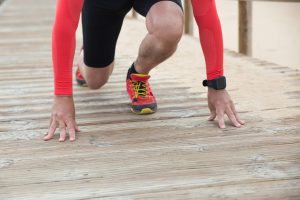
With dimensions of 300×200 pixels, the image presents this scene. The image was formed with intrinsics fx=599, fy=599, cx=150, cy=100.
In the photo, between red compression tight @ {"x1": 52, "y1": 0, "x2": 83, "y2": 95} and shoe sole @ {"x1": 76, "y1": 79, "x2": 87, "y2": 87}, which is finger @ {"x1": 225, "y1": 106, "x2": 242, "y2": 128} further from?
shoe sole @ {"x1": 76, "y1": 79, "x2": 87, "y2": 87}

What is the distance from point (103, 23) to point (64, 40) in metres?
0.52

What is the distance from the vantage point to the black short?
2586 mm

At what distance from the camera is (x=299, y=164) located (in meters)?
1.81

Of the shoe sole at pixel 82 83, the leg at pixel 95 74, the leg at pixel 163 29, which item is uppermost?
the leg at pixel 163 29

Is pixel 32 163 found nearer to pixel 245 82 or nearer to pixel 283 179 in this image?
pixel 283 179

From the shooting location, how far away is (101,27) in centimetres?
268

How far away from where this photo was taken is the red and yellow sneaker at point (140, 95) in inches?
103

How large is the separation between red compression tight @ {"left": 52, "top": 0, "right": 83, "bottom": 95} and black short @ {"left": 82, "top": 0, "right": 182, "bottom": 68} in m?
0.44

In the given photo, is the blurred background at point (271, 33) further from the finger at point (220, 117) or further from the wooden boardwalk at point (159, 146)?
the finger at point (220, 117)

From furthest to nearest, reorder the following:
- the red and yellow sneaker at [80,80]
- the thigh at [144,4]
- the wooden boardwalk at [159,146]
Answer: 1. the red and yellow sneaker at [80,80]
2. the thigh at [144,4]
3. the wooden boardwalk at [159,146]

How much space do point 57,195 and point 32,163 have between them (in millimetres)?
332

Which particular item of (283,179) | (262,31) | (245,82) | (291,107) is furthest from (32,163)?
(262,31)

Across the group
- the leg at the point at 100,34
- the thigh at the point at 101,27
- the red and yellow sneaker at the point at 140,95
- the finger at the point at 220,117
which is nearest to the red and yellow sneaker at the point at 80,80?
the leg at the point at 100,34

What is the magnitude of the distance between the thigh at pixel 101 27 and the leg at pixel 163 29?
0.18 metres
